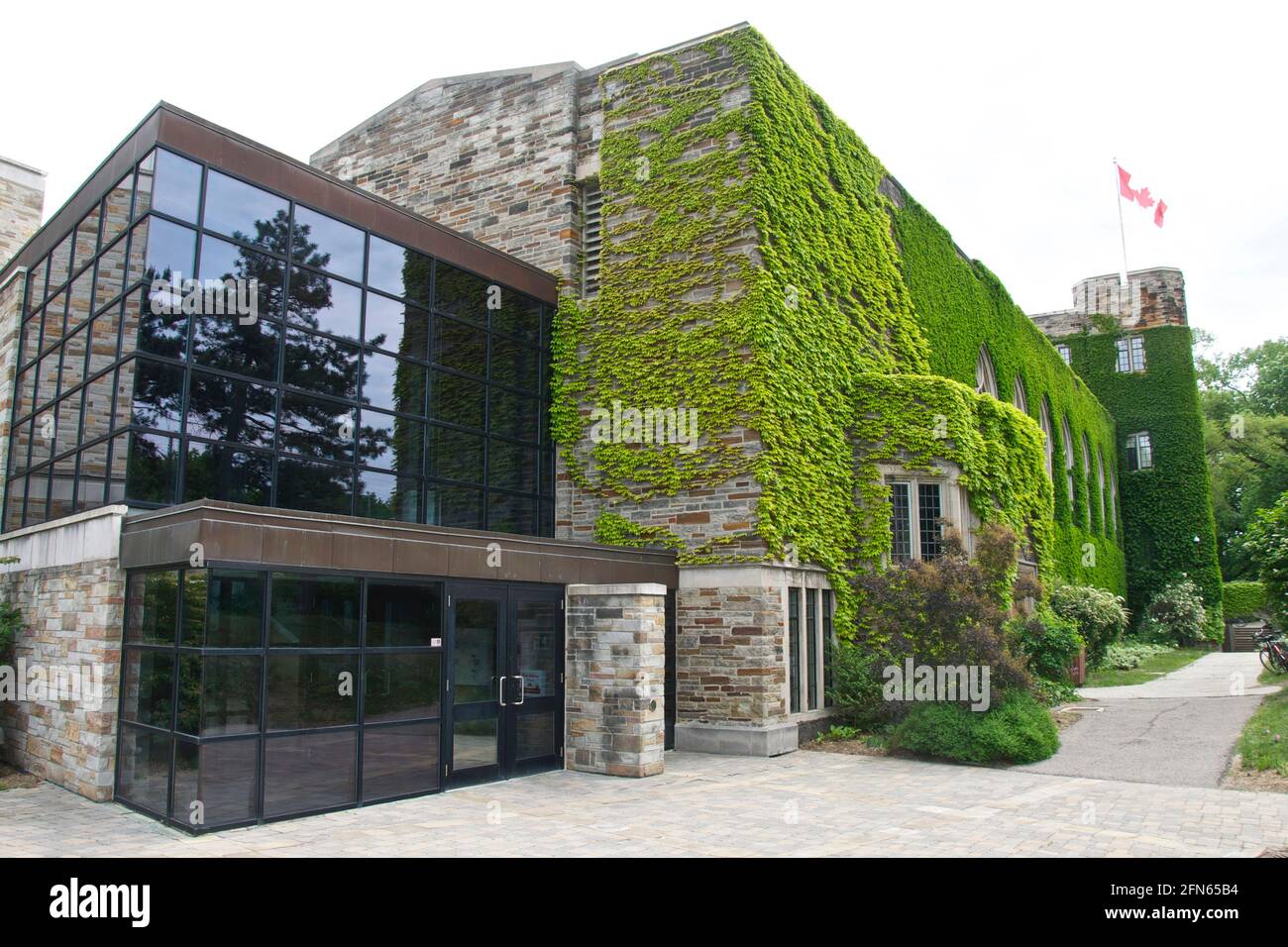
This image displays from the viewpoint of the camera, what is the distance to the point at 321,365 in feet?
41.0

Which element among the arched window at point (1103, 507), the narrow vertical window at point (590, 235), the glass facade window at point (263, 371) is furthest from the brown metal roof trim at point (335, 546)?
the arched window at point (1103, 507)

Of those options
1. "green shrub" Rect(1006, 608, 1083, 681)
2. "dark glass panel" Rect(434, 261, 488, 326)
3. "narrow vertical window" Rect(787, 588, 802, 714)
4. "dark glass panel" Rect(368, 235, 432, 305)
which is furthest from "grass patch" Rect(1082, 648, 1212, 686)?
"dark glass panel" Rect(368, 235, 432, 305)

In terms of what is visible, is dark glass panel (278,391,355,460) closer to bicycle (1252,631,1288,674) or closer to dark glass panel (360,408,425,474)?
dark glass panel (360,408,425,474)

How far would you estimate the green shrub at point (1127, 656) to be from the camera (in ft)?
81.2

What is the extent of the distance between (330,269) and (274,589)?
5579mm

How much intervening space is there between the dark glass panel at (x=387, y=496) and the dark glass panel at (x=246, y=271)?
8.18 feet

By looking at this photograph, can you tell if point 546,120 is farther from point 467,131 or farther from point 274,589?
point 274,589

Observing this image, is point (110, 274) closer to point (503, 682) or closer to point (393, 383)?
point (393, 383)

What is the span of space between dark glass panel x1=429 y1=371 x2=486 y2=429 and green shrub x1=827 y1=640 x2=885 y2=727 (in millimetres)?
6810

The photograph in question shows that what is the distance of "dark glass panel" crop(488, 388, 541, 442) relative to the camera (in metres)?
15.1

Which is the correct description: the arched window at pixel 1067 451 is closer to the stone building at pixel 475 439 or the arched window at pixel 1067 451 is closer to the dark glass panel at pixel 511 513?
the stone building at pixel 475 439

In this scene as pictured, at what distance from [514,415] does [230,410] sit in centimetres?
500

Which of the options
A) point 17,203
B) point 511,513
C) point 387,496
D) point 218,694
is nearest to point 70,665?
point 218,694
